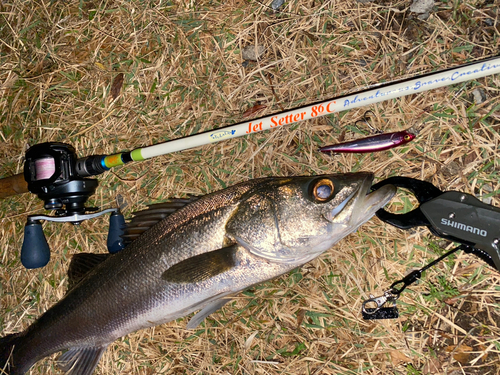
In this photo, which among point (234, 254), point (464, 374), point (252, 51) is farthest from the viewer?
point (252, 51)

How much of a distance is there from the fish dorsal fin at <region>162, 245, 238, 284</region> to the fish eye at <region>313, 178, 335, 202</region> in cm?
69

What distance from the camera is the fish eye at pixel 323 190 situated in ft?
8.16

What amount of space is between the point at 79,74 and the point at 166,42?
1053 mm

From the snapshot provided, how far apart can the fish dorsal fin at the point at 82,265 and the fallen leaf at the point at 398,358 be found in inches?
104

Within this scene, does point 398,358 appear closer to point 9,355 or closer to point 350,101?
point 350,101

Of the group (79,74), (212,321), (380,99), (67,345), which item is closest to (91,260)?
(67,345)

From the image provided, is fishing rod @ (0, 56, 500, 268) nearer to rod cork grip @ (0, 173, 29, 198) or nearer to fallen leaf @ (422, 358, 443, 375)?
rod cork grip @ (0, 173, 29, 198)

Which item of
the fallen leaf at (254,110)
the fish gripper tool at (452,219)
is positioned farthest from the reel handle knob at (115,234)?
the fish gripper tool at (452,219)

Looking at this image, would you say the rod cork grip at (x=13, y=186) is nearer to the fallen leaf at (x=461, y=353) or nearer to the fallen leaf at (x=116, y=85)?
the fallen leaf at (x=116, y=85)

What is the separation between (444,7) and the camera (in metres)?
2.97

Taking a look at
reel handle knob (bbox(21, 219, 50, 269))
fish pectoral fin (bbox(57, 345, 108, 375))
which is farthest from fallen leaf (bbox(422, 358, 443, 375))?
reel handle knob (bbox(21, 219, 50, 269))

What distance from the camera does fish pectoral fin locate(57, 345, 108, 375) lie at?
3322 millimetres

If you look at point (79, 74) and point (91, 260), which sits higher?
point (79, 74)

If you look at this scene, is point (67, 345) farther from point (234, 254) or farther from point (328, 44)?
point (328, 44)
